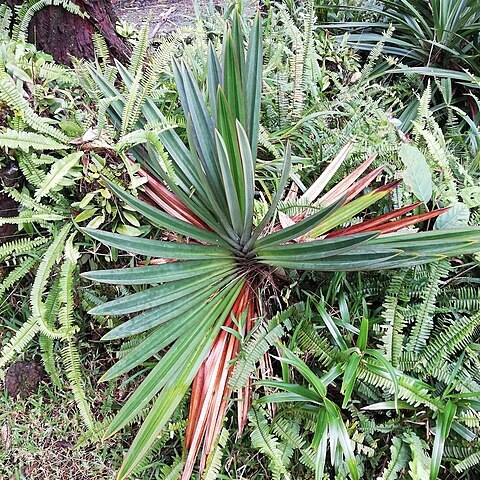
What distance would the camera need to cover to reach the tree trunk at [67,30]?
237 centimetres

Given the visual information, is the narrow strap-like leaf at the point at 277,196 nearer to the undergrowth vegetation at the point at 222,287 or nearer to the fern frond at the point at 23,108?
the undergrowth vegetation at the point at 222,287

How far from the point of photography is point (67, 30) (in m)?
2.43

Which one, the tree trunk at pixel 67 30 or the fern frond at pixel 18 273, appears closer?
the fern frond at pixel 18 273

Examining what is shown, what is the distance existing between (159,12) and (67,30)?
4.95 feet

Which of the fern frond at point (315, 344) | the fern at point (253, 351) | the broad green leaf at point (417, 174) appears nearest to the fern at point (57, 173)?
the fern at point (253, 351)

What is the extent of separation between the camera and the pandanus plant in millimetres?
1570

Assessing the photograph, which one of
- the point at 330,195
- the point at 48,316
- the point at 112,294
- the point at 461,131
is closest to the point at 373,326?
the point at 330,195

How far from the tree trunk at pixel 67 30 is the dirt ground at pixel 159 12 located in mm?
857

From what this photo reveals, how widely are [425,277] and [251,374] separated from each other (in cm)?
78

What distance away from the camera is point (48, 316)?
74.2 inches

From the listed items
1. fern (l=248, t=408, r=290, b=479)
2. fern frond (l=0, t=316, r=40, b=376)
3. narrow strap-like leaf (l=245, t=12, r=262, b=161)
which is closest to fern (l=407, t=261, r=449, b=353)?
fern (l=248, t=408, r=290, b=479)

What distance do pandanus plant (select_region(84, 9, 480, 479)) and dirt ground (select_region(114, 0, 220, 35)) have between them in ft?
5.83

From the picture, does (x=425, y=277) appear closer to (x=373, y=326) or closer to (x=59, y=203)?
(x=373, y=326)

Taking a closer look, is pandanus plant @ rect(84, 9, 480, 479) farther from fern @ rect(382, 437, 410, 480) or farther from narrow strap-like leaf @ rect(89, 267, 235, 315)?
fern @ rect(382, 437, 410, 480)
